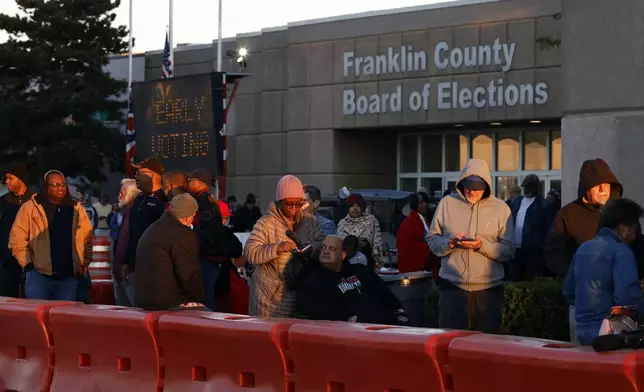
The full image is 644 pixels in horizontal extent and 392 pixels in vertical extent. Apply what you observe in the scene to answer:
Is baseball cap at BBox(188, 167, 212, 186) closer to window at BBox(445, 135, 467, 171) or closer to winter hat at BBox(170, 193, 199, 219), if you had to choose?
winter hat at BBox(170, 193, 199, 219)

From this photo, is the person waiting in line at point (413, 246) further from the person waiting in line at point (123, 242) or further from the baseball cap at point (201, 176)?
the baseball cap at point (201, 176)

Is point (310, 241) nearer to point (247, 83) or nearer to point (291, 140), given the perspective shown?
point (291, 140)

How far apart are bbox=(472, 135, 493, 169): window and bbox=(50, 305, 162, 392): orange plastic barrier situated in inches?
1063

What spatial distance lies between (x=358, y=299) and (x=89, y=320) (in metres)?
2.05

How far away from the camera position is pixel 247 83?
42.2m

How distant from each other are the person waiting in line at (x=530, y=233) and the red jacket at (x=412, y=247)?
132 cm

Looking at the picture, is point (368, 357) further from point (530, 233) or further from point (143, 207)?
point (530, 233)

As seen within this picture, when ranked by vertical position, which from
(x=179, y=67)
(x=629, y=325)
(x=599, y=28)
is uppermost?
(x=179, y=67)

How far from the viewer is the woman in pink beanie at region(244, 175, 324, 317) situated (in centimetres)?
997

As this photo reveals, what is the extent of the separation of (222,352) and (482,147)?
2855 cm

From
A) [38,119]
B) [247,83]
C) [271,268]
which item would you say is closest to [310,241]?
[271,268]

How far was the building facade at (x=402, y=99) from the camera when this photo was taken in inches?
1316

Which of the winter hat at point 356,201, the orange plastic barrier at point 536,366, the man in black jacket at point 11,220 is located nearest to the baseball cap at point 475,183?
the orange plastic barrier at point 536,366

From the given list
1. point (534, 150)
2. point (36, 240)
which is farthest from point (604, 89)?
point (534, 150)
